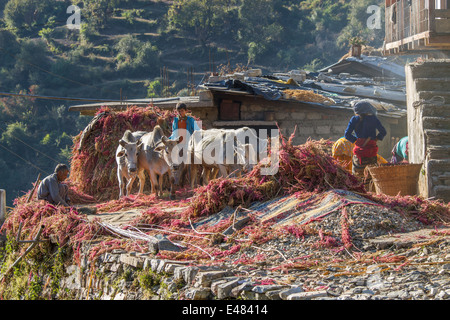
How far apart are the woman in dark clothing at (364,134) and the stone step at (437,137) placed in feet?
2.26

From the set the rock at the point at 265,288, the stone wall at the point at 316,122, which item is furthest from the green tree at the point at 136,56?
the rock at the point at 265,288

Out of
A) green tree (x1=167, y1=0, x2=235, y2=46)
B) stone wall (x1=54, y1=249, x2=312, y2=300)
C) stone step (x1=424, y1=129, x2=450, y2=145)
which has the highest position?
green tree (x1=167, y1=0, x2=235, y2=46)

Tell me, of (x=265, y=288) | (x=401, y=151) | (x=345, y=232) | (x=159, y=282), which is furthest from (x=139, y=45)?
(x=265, y=288)

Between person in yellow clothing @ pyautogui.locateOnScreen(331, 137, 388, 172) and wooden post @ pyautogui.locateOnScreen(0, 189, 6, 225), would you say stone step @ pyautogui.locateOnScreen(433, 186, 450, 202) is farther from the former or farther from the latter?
wooden post @ pyautogui.locateOnScreen(0, 189, 6, 225)

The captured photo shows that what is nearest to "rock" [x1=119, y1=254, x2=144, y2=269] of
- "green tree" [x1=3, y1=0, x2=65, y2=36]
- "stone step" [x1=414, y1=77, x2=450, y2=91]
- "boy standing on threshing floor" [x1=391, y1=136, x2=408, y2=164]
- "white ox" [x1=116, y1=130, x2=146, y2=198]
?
"white ox" [x1=116, y1=130, x2=146, y2=198]

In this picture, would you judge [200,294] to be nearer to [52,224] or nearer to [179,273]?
[179,273]

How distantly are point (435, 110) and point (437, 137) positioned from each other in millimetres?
616

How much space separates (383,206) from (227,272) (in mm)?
2849

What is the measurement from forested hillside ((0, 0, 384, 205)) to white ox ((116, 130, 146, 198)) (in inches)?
1333

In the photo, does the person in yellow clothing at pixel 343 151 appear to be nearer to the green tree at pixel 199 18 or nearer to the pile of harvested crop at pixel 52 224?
the pile of harvested crop at pixel 52 224

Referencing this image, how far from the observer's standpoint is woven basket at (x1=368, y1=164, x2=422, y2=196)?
1016 cm

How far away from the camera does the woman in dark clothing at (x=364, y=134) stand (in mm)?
10961

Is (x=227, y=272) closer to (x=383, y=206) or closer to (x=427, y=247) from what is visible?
(x=427, y=247)

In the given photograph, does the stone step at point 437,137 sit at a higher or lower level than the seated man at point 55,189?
higher
